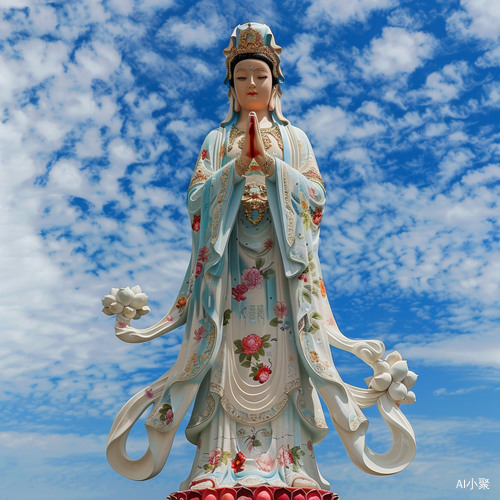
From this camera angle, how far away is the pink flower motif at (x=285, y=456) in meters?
6.09

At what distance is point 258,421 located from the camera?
247 inches

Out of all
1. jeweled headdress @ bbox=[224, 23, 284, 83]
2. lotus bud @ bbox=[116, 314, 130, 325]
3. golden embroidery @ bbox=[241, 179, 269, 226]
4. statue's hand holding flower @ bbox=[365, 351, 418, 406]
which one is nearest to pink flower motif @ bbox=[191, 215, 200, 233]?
golden embroidery @ bbox=[241, 179, 269, 226]

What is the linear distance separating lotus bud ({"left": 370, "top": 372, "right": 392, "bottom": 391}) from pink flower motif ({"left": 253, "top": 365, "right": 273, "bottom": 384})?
119 cm

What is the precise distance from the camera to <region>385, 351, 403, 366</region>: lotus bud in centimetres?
688

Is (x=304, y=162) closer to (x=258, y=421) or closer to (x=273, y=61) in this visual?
(x=273, y=61)

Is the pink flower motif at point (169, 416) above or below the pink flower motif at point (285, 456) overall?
above

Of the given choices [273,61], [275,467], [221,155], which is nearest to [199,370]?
[275,467]

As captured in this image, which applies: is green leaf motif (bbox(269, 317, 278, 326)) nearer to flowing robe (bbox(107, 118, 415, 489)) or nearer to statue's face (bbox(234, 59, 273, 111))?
flowing robe (bbox(107, 118, 415, 489))

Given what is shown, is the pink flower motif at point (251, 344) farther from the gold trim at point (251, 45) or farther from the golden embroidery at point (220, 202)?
the gold trim at point (251, 45)

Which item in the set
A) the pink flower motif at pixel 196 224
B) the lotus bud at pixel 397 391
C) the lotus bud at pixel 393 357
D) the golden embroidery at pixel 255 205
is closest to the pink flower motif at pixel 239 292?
the golden embroidery at pixel 255 205

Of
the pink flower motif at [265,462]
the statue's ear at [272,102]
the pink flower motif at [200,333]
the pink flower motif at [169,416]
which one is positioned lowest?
the pink flower motif at [265,462]

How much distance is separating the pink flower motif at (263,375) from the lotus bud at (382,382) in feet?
3.89

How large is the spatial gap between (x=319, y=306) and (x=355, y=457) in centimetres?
162

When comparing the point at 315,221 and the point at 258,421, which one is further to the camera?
the point at 315,221
